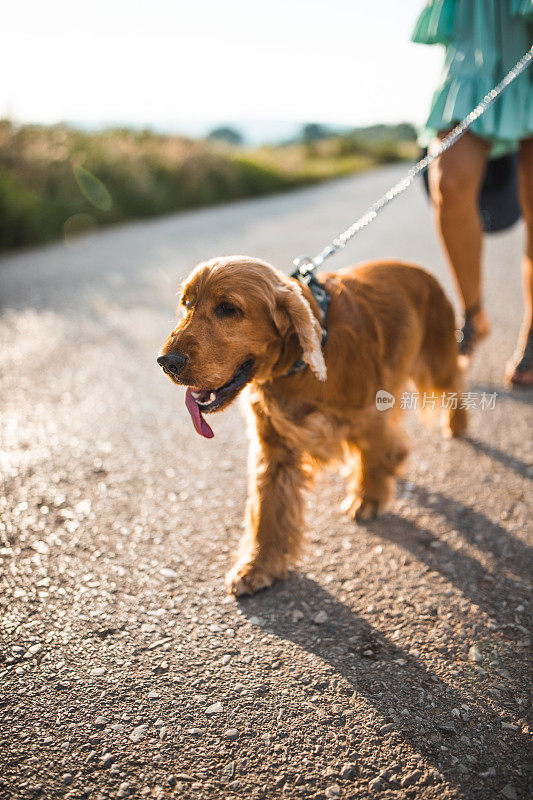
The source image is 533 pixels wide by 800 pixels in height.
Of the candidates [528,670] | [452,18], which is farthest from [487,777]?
[452,18]

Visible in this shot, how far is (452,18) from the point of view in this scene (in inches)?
119

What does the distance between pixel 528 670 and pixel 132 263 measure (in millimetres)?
6687

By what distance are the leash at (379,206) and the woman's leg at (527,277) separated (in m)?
0.44

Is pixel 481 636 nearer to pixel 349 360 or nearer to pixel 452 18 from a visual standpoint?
pixel 349 360

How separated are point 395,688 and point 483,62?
2.91 meters

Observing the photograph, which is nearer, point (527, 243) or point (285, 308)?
point (285, 308)

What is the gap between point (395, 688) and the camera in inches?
67.6

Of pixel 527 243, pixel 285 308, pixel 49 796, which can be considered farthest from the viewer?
pixel 527 243

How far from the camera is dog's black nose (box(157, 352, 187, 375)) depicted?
6.01 ft

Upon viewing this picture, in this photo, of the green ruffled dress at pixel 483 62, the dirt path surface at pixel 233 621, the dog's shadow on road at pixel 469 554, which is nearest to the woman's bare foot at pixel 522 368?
the dirt path surface at pixel 233 621

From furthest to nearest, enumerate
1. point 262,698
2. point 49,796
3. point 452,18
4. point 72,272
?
point 72,272
point 452,18
point 262,698
point 49,796

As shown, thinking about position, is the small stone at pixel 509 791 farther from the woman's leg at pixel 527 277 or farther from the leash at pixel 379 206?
the woman's leg at pixel 527 277

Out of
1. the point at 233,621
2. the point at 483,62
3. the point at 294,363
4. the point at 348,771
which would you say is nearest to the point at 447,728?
the point at 348,771

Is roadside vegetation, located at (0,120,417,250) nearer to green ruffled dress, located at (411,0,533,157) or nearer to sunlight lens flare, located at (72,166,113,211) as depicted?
sunlight lens flare, located at (72,166,113,211)
